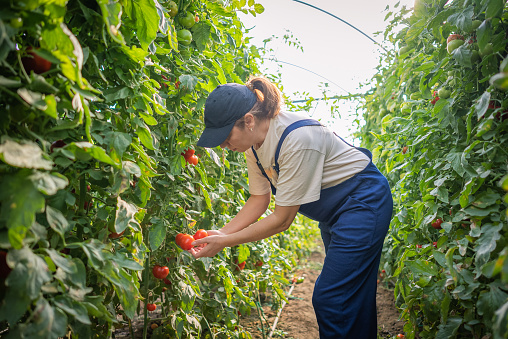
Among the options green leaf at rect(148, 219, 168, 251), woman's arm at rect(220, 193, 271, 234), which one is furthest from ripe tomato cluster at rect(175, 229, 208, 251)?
woman's arm at rect(220, 193, 271, 234)

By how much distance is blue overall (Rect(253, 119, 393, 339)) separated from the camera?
1.62 m

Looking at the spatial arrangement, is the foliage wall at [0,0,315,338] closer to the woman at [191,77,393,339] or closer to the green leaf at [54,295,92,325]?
the green leaf at [54,295,92,325]

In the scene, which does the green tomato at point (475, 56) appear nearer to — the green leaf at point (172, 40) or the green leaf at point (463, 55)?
the green leaf at point (463, 55)

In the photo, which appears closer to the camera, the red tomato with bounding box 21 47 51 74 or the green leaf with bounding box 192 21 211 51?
the red tomato with bounding box 21 47 51 74

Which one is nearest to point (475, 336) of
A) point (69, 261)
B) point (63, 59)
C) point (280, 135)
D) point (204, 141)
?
point (280, 135)

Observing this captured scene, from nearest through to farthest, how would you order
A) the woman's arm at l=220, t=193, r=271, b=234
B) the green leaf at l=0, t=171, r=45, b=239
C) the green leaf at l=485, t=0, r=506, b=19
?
the green leaf at l=0, t=171, r=45, b=239, the green leaf at l=485, t=0, r=506, b=19, the woman's arm at l=220, t=193, r=271, b=234

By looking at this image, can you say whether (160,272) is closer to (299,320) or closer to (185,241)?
(185,241)

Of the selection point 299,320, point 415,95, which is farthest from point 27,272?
point 299,320

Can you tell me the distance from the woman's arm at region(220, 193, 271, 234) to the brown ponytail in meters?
0.50

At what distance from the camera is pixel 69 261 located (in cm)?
88

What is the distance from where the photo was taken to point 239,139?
1.67 m

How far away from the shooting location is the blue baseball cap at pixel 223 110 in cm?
159

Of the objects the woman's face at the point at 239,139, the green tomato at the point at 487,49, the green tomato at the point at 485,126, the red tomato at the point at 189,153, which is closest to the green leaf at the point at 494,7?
the green tomato at the point at 487,49

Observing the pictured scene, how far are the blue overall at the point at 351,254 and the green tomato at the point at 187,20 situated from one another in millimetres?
A: 686
